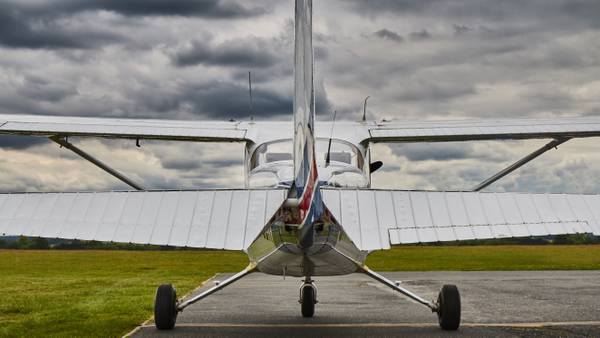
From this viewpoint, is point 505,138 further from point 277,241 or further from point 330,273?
point 277,241

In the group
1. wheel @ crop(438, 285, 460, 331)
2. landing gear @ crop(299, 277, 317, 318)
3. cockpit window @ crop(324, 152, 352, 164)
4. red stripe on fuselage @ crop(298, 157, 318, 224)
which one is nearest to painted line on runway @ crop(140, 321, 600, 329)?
landing gear @ crop(299, 277, 317, 318)

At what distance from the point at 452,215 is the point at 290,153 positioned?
2924mm

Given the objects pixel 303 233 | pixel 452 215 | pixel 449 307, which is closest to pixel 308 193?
pixel 303 233

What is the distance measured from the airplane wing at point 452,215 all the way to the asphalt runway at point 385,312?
2391 mm

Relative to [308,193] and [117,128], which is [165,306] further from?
[117,128]

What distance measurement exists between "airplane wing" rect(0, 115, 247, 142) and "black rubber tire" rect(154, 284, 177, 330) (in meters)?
5.00

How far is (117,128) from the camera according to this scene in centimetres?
1448

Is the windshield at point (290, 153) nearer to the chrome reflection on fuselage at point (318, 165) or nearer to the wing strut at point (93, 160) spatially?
the chrome reflection on fuselage at point (318, 165)

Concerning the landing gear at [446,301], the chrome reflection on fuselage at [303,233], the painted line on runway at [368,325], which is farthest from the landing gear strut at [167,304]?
the landing gear at [446,301]

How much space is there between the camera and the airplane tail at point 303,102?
6480 millimetres

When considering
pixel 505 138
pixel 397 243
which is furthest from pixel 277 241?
pixel 505 138

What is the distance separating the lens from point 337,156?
10133 millimetres

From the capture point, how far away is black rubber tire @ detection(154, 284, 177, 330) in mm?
9461

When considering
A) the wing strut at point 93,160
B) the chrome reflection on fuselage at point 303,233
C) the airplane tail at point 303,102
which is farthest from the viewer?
the wing strut at point 93,160
